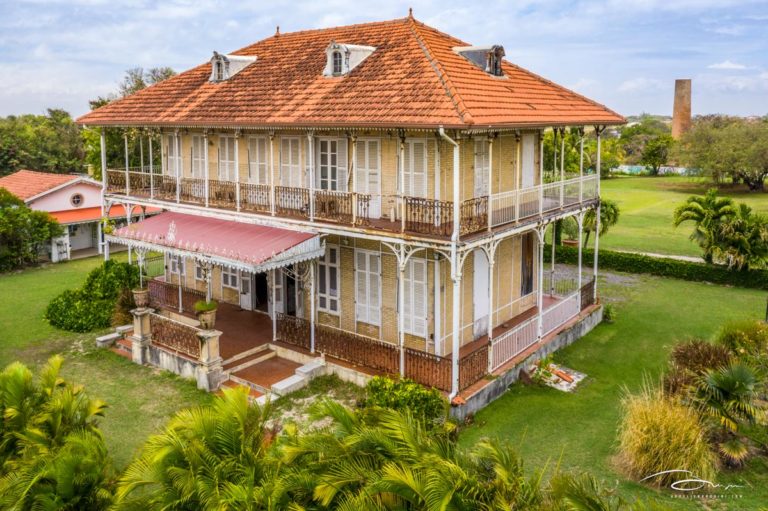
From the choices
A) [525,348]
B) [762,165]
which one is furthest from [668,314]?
[762,165]

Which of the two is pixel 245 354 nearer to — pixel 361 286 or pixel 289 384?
pixel 289 384

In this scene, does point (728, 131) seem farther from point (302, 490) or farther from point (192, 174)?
point (302, 490)

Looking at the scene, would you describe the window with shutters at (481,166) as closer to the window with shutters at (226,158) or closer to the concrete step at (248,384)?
the concrete step at (248,384)

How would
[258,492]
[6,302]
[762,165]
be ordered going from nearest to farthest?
[258,492], [6,302], [762,165]

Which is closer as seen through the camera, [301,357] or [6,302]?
[301,357]

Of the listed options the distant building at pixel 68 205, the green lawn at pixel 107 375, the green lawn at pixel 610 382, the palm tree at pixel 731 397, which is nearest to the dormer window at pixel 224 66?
the green lawn at pixel 107 375

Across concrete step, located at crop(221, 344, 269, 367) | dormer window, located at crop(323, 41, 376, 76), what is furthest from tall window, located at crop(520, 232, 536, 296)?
concrete step, located at crop(221, 344, 269, 367)
